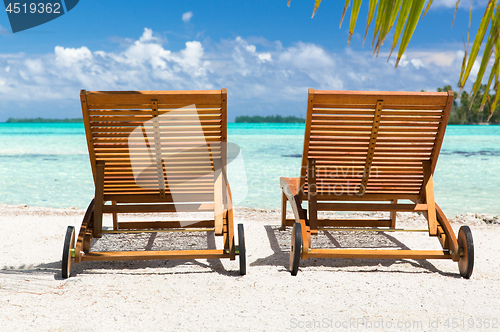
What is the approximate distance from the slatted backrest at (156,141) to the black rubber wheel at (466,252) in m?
2.15

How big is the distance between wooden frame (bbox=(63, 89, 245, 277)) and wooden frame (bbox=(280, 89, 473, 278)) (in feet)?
2.42

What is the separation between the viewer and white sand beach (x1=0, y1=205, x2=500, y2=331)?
Answer: 2.46 m

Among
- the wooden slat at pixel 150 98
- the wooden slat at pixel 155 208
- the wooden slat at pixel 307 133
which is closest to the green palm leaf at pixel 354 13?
the wooden slat at pixel 307 133

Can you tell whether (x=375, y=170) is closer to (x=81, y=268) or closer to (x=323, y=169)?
(x=323, y=169)

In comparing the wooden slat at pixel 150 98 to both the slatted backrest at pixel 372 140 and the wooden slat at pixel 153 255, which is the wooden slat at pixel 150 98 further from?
the wooden slat at pixel 153 255

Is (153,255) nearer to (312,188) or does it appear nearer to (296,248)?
(296,248)

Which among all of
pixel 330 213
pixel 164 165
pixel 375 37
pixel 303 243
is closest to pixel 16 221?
pixel 164 165

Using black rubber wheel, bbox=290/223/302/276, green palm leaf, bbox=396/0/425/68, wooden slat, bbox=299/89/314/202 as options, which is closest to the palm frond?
green palm leaf, bbox=396/0/425/68

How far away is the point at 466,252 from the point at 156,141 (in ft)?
9.09

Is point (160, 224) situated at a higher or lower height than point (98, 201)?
lower

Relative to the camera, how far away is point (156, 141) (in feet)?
11.2

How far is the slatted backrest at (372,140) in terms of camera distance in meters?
3.23

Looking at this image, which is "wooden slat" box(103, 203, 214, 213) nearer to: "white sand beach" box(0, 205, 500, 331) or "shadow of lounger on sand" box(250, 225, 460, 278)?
"white sand beach" box(0, 205, 500, 331)

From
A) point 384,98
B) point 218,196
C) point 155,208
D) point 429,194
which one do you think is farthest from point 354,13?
point 155,208
